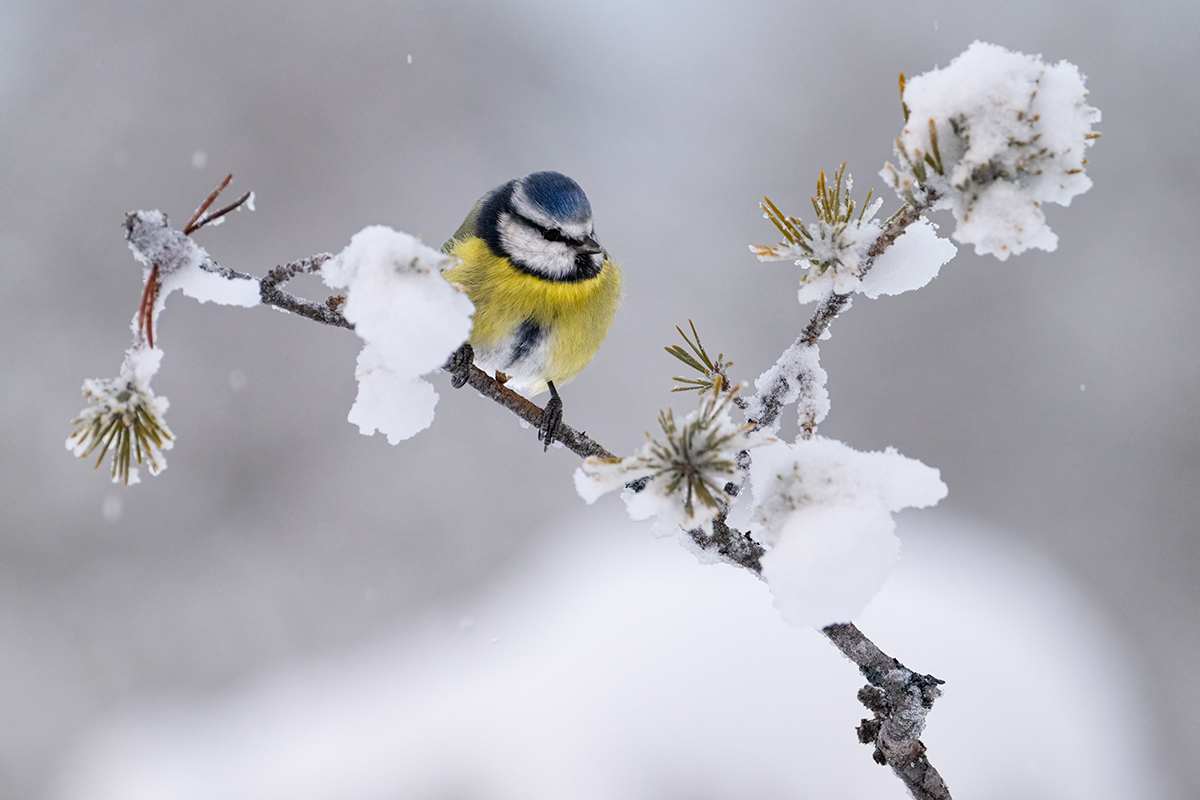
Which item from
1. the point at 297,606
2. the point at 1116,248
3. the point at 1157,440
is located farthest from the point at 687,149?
the point at 297,606

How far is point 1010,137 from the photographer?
1.20 feet

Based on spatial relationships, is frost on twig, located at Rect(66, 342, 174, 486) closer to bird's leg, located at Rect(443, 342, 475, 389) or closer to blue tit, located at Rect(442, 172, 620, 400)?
bird's leg, located at Rect(443, 342, 475, 389)

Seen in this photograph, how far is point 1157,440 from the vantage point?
3.08 m

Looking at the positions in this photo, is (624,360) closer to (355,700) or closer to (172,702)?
(355,700)

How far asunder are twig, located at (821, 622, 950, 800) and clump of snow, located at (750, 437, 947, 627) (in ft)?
0.38

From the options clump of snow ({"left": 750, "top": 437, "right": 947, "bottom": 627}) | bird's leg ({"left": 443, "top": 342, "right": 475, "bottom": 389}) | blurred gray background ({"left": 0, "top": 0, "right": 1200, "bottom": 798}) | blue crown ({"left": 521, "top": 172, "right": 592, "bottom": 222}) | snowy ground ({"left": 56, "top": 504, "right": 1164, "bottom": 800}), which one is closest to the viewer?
clump of snow ({"left": 750, "top": 437, "right": 947, "bottom": 627})

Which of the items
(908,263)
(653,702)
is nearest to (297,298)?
(908,263)

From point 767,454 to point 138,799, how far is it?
10.2ft

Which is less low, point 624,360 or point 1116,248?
point 624,360

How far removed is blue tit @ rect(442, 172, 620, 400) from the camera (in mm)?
958

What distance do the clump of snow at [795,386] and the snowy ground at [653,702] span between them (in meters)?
1.39

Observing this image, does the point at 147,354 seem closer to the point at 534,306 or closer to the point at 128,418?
the point at 128,418

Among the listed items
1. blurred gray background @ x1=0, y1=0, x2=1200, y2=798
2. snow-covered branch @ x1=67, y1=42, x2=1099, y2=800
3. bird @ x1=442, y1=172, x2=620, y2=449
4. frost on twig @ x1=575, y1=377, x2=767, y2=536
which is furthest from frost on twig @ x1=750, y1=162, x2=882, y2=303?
blurred gray background @ x1=0, y1=0, x2=1200, y2=798

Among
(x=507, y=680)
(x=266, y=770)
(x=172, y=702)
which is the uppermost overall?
(x=172, y=702)
